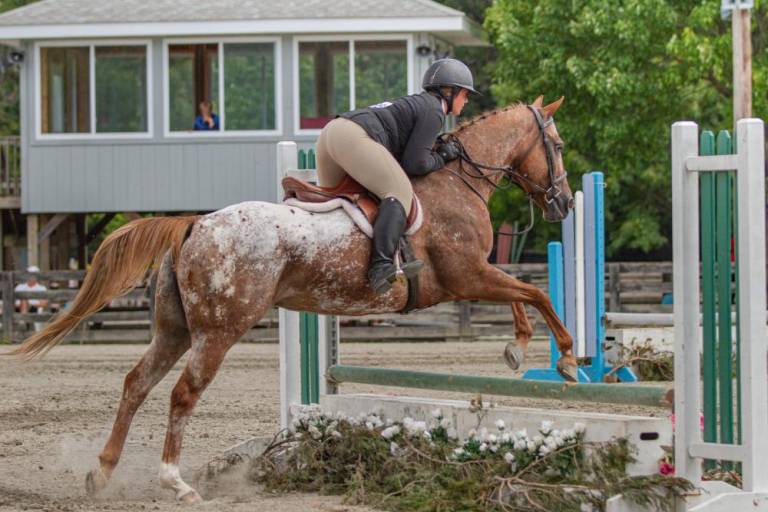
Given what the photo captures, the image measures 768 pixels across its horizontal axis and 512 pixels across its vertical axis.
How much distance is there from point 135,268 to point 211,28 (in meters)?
15.3

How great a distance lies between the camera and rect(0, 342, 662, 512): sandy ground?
6.30 metres

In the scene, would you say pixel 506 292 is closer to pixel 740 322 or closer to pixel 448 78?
pixel 448 78

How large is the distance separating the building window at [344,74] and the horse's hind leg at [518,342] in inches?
589

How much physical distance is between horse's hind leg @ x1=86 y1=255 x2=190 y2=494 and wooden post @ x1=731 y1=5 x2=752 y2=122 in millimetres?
11573

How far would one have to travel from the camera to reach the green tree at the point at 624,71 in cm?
2066

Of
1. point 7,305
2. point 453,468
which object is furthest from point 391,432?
point 7,305

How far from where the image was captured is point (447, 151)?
6.84m

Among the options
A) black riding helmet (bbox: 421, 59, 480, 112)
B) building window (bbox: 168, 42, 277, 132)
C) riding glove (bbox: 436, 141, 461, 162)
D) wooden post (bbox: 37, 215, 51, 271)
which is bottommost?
wooden post (bbox: 37, 215, 51, 271)

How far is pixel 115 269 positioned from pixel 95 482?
1074 mm

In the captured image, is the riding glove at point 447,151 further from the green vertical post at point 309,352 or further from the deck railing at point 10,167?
the deck railing at point 10,167

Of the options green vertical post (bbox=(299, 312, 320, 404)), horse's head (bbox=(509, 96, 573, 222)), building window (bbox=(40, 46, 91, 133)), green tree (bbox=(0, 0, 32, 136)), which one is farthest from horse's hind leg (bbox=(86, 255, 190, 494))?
green tree (bbox=(0, 0, 32, 136))

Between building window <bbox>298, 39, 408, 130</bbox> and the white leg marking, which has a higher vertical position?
building window <bbox>298, 39, 408, 130</bbox>

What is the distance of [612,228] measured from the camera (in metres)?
26.3

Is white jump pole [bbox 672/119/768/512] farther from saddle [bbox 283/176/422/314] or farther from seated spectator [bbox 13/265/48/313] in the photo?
seated spectator [bbox 13/265/48/313]
